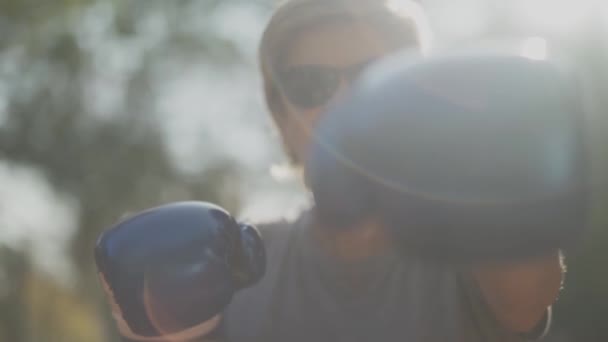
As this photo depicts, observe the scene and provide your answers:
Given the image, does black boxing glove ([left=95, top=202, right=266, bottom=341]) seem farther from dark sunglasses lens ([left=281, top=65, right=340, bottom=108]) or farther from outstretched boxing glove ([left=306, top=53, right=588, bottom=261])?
outstretched boxing glove ([left=306, top=53, right=588, bottom=261])

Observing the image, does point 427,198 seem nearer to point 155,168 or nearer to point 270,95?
point 270,95

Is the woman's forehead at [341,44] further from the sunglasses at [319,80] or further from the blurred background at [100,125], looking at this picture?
the blurred background at [100,125]

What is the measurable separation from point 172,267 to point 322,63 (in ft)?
1.45

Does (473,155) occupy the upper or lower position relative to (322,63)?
Answer: upper

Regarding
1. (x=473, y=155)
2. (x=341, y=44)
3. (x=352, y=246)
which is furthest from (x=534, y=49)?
(x=352, y=246)

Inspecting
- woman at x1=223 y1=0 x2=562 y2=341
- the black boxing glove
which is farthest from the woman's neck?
the black boxing glove

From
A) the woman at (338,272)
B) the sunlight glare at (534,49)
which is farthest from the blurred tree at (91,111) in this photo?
the sunlight glare at (534,49)

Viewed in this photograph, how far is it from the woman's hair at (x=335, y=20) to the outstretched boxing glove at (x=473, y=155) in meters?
0.52

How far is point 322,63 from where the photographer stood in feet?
6.10

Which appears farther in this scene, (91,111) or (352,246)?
(91,111)

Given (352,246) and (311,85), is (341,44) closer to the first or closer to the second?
(311,85)

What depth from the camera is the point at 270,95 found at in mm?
2113

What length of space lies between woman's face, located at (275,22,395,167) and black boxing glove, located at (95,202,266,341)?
240 mm

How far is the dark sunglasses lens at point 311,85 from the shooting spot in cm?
184
